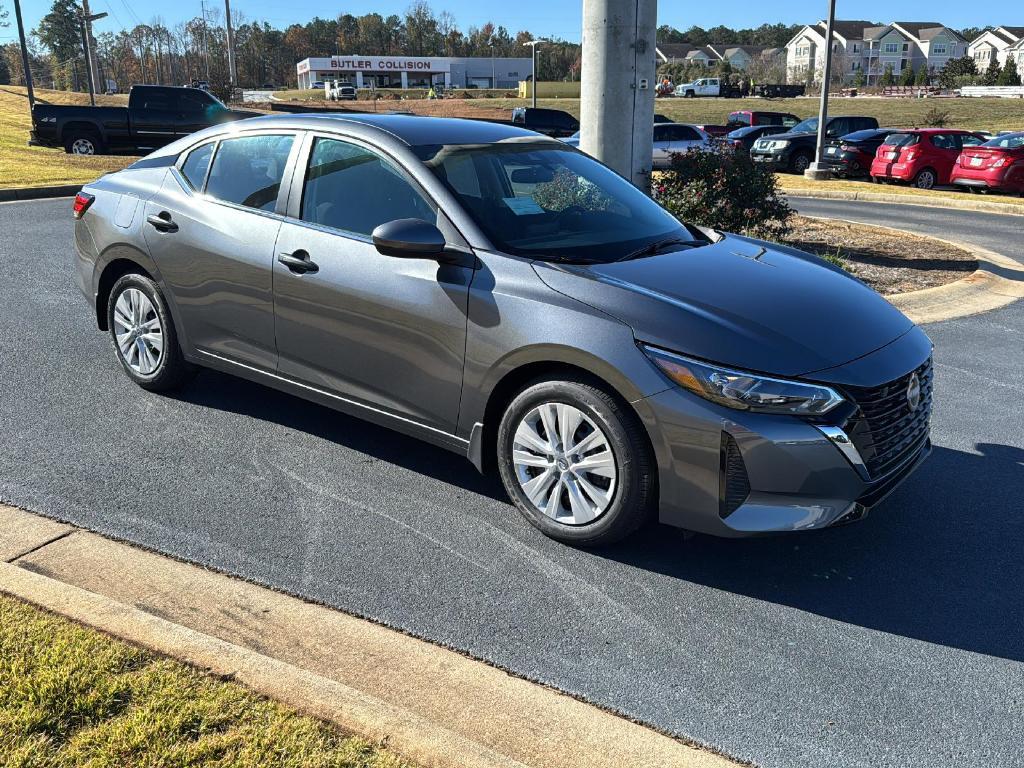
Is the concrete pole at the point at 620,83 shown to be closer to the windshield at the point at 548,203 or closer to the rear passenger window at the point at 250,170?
the windshield at the point at 548,203

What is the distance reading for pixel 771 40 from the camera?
176 m

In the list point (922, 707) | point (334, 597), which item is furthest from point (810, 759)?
point (334, 597)

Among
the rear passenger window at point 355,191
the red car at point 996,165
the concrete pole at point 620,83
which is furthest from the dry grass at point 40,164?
the red car at point 996,165

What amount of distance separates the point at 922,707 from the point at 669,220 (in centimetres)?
289

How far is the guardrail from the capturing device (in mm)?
75062

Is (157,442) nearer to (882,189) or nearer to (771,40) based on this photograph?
(882,189)

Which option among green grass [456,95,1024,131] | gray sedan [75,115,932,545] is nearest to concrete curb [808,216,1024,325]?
gray sedan [75,115,932,545]

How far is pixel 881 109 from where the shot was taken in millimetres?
58188

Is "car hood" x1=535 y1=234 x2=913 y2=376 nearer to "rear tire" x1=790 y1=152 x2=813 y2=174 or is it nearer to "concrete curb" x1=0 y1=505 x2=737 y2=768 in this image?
"concrete curb" x1=0 y1=505 x2=737 y2=768

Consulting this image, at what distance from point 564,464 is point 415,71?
119563mm

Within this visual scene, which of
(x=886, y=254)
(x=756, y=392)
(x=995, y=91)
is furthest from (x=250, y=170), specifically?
(x=995, y=91)

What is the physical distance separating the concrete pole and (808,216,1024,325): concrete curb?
3087mm

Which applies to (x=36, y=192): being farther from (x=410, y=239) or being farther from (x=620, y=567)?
(x=620, y=567)

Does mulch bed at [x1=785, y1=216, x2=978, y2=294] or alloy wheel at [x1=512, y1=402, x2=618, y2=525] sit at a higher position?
alloy wheel at [x1=512, y1=402, x2=618, y2=525]
